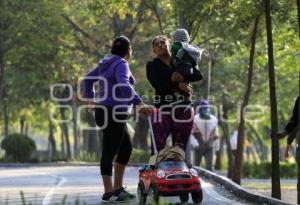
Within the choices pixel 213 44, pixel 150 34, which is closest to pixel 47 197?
pixel 213 44

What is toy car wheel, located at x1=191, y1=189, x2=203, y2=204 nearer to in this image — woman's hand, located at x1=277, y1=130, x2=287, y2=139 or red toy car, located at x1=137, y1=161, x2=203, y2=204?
red toy car, located at x1=137, y1=161, x2=203, y2=204

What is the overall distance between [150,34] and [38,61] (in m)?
4.72

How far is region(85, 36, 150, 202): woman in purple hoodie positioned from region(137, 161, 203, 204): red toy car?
1.77ft

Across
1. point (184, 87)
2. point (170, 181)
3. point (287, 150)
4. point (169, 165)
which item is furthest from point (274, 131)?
point (170, 181)

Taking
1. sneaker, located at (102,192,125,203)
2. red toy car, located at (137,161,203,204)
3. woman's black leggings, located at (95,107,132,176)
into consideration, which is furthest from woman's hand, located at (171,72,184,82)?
sneaker, located at (102,192,125,203)

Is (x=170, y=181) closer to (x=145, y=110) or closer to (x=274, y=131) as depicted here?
Answer: (x=145, y=110)

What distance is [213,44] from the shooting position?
27.8 m

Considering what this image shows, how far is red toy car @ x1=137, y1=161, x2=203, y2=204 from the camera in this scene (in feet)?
33.0

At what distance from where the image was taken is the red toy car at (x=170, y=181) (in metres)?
10.0

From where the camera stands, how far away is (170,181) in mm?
10055

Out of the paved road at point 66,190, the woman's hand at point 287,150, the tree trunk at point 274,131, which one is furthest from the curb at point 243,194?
the woman's hand at point 287,150

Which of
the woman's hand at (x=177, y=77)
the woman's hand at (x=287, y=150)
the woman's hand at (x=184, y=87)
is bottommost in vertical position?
the woman's hand at (x=287, y=150)

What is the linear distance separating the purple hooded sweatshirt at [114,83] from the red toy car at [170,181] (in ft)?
3.03

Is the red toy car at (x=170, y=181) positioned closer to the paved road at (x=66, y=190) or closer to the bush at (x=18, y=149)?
the paved road at (x=66, y=190)
